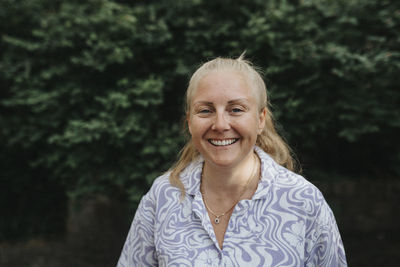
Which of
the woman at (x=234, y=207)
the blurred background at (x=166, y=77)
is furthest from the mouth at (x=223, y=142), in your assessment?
the blurred background at (x=166, y=77)

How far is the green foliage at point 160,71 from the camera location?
3.36 m

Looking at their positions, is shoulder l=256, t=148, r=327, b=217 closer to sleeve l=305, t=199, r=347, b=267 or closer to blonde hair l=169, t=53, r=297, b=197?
sleeve l=305, t=199, r=347, b=267

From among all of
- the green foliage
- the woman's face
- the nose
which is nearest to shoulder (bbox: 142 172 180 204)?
the woman's face

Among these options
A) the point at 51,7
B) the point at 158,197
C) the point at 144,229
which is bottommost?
the point at 144,229

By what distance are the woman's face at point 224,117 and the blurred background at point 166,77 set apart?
1.49 metres

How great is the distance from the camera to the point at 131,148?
366cm

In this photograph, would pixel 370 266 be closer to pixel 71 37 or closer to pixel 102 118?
pixel 102 118

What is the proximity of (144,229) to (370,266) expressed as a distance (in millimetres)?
3036

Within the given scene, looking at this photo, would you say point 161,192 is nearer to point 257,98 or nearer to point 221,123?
point 221,123

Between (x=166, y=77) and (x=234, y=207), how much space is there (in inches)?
82.9

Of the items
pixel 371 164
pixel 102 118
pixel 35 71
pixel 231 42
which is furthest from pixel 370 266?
pixel 35 71

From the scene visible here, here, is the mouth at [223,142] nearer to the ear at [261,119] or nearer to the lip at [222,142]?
the lip at [222,142]

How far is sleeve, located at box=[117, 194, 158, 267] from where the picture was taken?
196cm

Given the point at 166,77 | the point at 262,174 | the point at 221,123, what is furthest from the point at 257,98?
the point at 166,77
